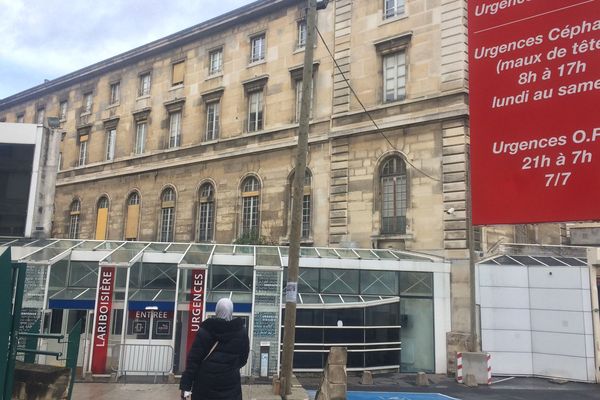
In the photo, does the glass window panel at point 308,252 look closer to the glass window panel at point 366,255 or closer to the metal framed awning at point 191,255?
the metal framed awning at point 191,255

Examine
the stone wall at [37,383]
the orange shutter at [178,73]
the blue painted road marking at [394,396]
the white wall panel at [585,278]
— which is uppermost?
the orange shutter at [178,73]

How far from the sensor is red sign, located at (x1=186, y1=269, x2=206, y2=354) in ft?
52.8

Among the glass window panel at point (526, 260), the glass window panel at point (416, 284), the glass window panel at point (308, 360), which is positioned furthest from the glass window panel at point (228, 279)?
the glass window panel at point (526, 260)

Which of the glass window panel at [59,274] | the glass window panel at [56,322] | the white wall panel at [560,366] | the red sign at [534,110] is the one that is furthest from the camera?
the white wall panel at [560,366]

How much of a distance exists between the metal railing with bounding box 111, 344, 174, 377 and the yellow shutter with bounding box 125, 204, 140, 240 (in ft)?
57.2

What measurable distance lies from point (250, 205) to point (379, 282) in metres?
9.99

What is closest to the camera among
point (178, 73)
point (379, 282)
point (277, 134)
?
point (379, 282)

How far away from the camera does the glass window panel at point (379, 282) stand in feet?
64.3

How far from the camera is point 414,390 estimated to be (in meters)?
→ 16.7

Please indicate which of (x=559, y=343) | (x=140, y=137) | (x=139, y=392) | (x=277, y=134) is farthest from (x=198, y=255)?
(x=140, y=137)

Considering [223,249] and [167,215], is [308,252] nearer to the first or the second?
[223,249]

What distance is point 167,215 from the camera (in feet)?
103

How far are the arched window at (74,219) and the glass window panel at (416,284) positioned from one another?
2474 cm

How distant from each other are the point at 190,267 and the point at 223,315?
11388mm
